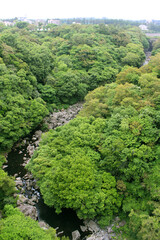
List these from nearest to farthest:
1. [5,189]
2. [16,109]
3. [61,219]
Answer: [5,189] < [61,219] < [16,109]

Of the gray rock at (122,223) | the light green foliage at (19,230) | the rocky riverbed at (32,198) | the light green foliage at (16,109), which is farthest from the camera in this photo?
the light green foliage at (16,109)

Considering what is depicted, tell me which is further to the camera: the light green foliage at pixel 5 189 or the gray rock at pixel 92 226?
the gray rock at pixel 92 226

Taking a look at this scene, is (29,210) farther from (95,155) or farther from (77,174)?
(95,155)

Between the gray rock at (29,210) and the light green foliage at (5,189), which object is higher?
the light green foliage at (5,189)

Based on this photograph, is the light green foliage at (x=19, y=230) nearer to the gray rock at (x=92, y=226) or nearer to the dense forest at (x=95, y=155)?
the dense forest at (x=95, y=155)

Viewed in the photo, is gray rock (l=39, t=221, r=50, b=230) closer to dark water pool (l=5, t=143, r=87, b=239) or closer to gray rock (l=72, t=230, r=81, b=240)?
dark water pool (l=5, t=143, r=87, b=239)

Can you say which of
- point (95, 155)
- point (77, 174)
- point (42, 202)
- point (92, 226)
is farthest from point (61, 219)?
point (95, 155)

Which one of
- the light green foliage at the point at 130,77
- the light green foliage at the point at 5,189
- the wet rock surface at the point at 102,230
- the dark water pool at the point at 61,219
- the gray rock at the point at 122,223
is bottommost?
the dark water pool at the point at 61,219

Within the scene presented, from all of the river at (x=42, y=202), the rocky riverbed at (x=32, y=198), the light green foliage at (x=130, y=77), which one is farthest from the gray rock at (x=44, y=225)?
the light green foliage at (x=130, y=77)

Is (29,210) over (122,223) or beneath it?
over

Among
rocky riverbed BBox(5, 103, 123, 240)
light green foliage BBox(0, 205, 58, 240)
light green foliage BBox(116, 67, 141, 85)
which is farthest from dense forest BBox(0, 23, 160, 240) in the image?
rocky riverbed BBox(5, 103, 123, 240)

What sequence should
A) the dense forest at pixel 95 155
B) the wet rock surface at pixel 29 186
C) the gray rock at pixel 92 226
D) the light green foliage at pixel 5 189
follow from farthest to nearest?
the wet rock surface at pixel 29 186 → the gray rock at pixel 92 226 → the light green foliage at pixel 5 189 → the dense forest at pixel 95 155

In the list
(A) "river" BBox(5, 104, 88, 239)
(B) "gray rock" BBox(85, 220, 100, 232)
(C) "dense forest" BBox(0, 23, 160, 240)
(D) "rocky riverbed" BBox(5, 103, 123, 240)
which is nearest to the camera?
(C) "dense forest" BBox(0, 23, 160, 240)

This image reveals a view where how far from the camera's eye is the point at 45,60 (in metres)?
41.6
